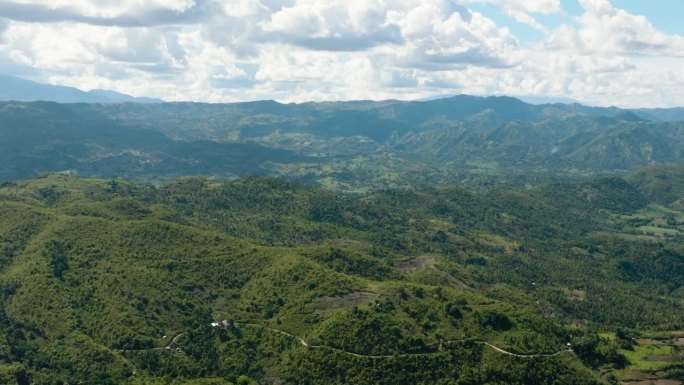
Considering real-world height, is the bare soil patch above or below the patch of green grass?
above

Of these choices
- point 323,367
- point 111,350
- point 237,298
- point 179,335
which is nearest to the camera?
point 323,367

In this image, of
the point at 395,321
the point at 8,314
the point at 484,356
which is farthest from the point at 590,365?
the point at 8,314

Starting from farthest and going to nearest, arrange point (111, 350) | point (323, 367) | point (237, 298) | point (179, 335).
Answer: point (237, 298)
point (179, 335)
point (111, 350)
point (323, 367)

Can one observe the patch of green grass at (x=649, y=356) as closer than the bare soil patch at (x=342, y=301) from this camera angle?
Yes

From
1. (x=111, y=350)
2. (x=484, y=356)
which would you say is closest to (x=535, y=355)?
(x=484, y=356)

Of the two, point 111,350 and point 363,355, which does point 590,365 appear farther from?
point 111,350

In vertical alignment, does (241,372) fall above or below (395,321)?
below

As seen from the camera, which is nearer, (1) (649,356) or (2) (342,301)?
(1) (649,356)

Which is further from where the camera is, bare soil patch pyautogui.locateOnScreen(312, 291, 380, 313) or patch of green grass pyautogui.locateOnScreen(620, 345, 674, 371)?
bare soil patch pyautogui.locateOnScreen(312, 291, 380, 313)

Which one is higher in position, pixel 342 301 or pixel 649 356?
pixel 342 301

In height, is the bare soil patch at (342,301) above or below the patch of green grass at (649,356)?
above

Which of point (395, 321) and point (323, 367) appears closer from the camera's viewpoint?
point (323, 367)
